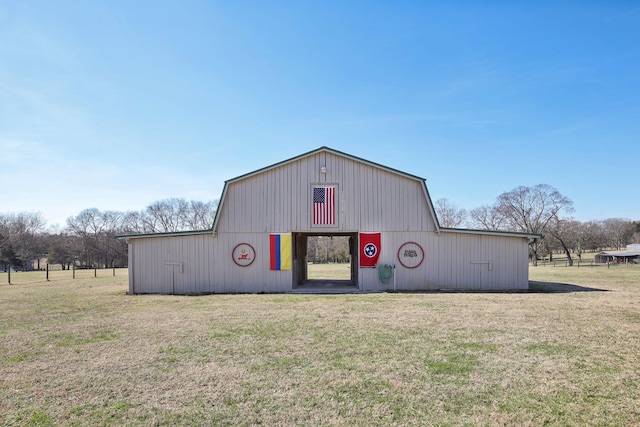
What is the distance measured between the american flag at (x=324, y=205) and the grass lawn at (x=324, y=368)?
6.21m

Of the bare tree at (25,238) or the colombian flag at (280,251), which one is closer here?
the colombian flag at (280,251)

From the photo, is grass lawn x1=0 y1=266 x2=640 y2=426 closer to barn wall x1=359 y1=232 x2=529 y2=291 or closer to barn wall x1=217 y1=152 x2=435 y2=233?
barn wall x1=359 y1=232 x2=529 y2=291

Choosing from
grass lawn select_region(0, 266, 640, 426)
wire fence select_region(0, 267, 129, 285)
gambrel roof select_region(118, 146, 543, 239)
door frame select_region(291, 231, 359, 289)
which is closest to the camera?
grass lawn select_region(0, 266, 640, 426)

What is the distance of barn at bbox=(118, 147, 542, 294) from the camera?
16125 mm

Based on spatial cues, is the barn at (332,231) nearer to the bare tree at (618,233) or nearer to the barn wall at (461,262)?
the barn wall at (461,262)

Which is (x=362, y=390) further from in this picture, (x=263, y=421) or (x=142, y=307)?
(x=142, y=307)

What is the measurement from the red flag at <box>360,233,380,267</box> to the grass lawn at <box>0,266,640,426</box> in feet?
19.1

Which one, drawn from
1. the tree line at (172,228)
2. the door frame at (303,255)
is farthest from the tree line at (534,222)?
the door frame at (303,255)

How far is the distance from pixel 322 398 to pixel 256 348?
2.45 meters

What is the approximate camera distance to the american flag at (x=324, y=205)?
1620 centimetres

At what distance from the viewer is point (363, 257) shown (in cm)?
1630

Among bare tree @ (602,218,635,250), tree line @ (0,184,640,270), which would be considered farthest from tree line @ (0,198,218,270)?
bare tree @ (602,218,635,250)

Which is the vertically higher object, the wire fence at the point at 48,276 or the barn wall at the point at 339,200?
the barn wall at the point at 339,200

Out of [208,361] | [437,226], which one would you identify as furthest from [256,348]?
[437,226]
